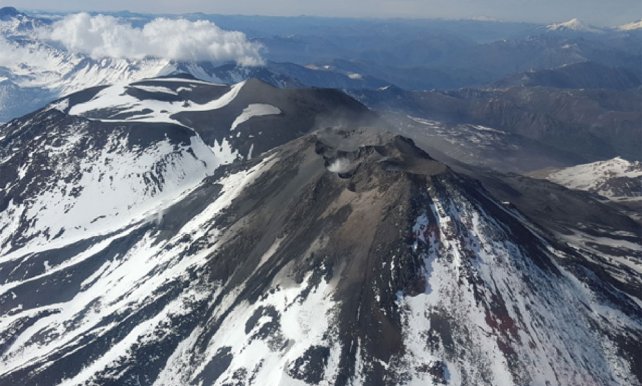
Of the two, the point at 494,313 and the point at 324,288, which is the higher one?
the point at 494,313

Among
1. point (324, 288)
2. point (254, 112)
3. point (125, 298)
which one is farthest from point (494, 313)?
point (254, 112)

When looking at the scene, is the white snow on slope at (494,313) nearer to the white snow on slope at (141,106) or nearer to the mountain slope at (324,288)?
the mountain slope at (324,288)

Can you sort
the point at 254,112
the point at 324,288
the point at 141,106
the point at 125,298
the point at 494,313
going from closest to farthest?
the point at 494,313 → the point at 324,288 → the point at 125,298 → the point at 254,112 → the point at 141,106

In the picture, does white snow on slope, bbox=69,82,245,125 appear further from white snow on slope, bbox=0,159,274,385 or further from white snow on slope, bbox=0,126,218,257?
white snow on slope, bbox=0,159,274,385

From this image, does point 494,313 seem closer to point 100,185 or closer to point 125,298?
point 125,298

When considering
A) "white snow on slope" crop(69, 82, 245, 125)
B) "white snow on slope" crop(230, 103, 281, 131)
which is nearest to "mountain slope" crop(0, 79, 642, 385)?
"white snow on slope" crop(230, 103, 281, 131)

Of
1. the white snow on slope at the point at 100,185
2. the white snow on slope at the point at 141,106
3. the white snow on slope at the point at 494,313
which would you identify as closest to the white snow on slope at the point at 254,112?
the white snow on slope at the point at 141,106
